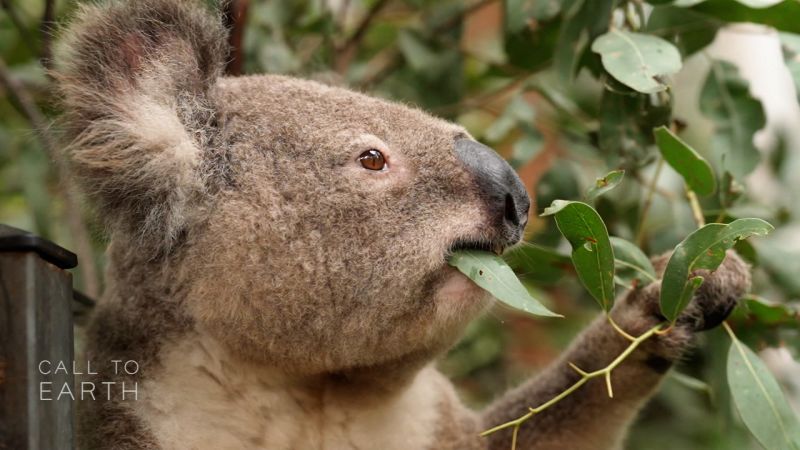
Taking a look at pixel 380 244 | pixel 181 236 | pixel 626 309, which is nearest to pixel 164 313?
pixel 181 236

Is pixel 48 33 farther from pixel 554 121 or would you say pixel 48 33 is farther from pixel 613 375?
pixel 554 121

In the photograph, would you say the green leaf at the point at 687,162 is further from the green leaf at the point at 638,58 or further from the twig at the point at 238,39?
the twig at the point at 238,39

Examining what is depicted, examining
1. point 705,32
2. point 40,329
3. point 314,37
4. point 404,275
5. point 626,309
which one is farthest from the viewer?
point 314,37

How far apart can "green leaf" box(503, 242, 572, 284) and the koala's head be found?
39cm

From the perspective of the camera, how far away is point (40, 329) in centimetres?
184

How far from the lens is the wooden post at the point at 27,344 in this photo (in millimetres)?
1789

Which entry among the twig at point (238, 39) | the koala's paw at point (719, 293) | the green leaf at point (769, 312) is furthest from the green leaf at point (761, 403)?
the twig at point (238, 39)

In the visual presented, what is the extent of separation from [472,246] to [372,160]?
351 mm

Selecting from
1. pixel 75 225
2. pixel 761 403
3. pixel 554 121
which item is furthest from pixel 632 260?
pixel 75 225

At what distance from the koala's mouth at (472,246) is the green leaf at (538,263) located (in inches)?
13.4

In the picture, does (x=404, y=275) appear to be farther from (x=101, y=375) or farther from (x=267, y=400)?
(x=101, y=375)

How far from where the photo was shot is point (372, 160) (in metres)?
2.41

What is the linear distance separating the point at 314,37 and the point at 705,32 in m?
2.07

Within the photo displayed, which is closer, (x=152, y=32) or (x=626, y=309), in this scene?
(x=152, y=32)
